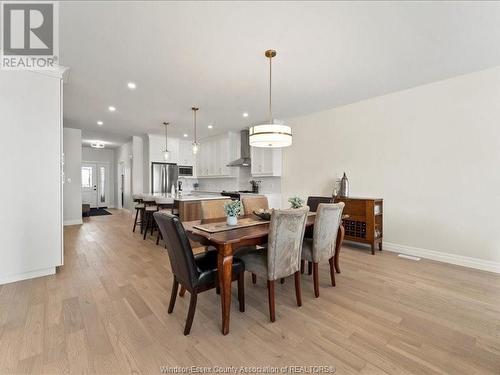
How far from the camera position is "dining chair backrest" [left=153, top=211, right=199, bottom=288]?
1691 mm

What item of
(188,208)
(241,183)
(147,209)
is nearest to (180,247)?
(188,208)

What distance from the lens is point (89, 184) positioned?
32.1 ft

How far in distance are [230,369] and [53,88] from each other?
3.66m

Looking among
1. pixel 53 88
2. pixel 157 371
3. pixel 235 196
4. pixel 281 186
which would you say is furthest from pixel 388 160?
pixel 53 88

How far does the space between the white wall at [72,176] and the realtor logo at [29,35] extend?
13.3ft

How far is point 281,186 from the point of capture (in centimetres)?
579

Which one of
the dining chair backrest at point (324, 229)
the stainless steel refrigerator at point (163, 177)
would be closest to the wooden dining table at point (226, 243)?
the dining chair backrest at point (324, 229)

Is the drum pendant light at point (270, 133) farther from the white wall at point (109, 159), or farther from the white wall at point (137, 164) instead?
the white wall at point (109, 159)

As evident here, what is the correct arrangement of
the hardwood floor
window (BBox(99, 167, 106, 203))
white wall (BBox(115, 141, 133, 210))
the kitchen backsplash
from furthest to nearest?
window (BBox(99, 167, 106, 203)), white wall (BBox(115, 141, 133, 210)), the kitchen backsplash, the hardwood floor

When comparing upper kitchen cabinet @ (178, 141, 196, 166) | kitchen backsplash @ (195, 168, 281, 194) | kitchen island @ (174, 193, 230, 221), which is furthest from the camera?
upper kitchen cabinet @ (178, 141, 196, 166)

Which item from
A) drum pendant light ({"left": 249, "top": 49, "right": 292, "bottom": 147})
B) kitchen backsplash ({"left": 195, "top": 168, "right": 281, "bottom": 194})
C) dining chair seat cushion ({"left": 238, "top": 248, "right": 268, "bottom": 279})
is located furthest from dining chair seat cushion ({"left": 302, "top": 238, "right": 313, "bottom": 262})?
kitchen backsplash ({"left": 195, "top": 168, "right": 281, "bottom": 194})

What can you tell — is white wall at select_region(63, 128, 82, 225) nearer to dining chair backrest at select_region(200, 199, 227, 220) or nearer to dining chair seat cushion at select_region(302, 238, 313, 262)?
dining chair backrest at select_region(200, 199, 227, 220)

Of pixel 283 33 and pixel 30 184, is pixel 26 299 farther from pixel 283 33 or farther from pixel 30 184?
pixel 283 33

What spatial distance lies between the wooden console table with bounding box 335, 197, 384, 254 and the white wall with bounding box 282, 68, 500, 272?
0.60 feet
